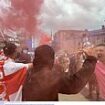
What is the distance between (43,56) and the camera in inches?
69.3

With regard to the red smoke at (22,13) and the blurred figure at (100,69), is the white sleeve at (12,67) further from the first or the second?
the blurred figure at (100,69)

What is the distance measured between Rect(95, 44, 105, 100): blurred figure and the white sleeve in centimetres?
43

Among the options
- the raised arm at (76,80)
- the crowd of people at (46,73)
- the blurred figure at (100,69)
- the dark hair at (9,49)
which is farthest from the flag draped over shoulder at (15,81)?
the blurred figure at (100,69)

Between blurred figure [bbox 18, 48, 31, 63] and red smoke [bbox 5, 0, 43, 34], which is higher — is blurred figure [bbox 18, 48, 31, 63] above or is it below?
below

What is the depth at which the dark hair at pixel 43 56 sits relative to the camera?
1.75m

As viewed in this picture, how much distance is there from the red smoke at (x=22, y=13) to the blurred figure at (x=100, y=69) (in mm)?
436

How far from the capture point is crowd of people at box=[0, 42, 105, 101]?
68.4 inches

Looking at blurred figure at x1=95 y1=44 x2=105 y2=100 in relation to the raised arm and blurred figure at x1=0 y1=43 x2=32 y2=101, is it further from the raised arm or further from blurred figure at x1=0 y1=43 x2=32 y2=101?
blurred figure at x1=0 y1=43 x2=32 y2=101

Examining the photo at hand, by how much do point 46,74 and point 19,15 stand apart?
40cm

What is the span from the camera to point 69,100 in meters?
1.76

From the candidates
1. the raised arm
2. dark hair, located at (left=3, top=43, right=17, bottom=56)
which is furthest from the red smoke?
the raised arm

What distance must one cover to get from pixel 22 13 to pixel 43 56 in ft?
0.95

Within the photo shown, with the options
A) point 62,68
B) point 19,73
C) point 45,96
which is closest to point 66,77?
point 62,68

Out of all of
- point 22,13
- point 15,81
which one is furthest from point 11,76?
point 22,13
